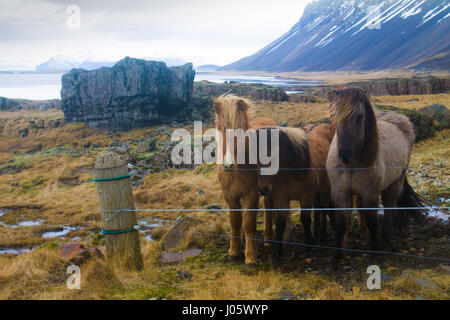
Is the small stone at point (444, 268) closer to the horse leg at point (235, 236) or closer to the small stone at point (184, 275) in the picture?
the horse leg at point (235, 236)

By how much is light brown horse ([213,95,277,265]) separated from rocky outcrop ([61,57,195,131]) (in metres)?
40.9

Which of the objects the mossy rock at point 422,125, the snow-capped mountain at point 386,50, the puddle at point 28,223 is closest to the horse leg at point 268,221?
the mossy rock at point 422,125

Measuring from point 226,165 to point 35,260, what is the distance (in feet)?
9.49

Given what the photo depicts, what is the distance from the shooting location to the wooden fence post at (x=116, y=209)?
13.1 feet

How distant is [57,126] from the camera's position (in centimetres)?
5044

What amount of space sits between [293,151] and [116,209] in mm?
2614

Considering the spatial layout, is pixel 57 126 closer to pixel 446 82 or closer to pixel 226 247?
pixel 226 247

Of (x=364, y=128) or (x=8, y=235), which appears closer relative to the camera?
(x=364, y=128)

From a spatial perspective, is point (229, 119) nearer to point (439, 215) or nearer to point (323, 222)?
point (323, 222)

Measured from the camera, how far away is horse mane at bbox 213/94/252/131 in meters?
4.43

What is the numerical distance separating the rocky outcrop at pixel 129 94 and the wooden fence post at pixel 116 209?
4141 cm

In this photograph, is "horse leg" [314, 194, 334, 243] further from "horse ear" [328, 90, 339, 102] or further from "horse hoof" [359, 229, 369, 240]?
"horse ear" [328, 90, 339, 102]

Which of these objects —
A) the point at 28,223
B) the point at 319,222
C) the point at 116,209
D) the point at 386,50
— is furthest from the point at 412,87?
the point at 386,50

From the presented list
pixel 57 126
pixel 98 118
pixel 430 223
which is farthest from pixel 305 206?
pixel 57 126
